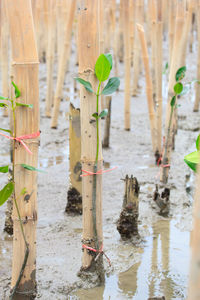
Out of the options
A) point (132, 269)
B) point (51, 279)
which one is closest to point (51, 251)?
point (51, 279)

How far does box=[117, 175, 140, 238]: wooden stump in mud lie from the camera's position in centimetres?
197

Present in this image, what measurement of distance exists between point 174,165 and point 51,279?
148 centimetres

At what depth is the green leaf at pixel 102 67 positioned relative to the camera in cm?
143

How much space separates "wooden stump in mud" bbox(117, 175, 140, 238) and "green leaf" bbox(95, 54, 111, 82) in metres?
0.61

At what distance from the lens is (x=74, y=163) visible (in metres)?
2.22

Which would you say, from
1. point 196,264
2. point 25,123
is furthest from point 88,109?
point 196,264

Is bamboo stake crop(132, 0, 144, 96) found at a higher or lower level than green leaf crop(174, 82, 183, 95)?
higher

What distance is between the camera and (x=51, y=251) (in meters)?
1.93

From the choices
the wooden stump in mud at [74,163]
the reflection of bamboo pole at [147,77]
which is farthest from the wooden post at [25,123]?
the reflection of bamboo pole at [147,77]

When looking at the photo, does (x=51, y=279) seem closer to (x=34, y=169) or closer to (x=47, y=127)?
(x=34, y=169)

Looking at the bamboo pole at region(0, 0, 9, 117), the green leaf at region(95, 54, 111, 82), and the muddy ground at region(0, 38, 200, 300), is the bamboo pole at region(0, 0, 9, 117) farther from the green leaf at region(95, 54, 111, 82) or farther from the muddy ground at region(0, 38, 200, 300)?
the green leaf at region(95, 54, 111, 82)

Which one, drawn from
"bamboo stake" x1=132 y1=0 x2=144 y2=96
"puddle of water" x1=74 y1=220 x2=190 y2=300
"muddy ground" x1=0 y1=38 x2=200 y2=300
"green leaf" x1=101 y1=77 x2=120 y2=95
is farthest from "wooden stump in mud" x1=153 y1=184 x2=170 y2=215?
"bamboo stake" x1=132 y1=0 x2=144 y2=96

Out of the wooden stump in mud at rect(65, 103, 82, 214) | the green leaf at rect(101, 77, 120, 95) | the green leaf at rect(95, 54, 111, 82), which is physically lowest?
the wooden stump in mud at rect(65, 103, 82, 214)

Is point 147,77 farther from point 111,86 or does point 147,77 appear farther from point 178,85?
point 111,86
